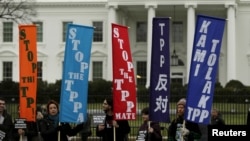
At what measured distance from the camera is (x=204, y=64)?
41.5 ft

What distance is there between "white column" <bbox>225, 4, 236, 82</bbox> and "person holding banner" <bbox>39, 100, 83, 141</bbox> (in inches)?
1676

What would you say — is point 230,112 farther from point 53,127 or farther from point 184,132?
point 184,132

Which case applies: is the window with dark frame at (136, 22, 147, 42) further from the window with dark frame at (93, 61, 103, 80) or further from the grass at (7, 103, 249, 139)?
the grass at (7, 103, 249, 139)

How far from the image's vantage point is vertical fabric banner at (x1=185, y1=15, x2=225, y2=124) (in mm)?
12633

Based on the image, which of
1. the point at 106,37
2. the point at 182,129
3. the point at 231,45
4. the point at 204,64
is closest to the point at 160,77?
the point at 204,64

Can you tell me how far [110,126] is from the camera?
46.6 feet

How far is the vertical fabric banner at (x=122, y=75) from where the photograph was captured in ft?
47.8

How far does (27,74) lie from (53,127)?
2.11 meters

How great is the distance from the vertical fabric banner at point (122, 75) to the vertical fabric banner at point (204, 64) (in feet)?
7.18

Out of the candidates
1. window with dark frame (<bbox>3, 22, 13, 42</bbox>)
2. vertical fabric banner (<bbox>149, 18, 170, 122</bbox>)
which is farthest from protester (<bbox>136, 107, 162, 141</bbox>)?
window with dark frame (<bbox>3, 22, 13, 42</bbox>)

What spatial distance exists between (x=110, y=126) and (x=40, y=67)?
4653 centimetres

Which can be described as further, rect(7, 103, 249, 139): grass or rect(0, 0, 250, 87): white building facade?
rect(0, 0, 250, 87): white building facade

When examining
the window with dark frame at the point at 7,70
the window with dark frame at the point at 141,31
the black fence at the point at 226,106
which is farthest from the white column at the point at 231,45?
the black fence at the point at 226,106

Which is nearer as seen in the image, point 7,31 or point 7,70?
point 7,70
